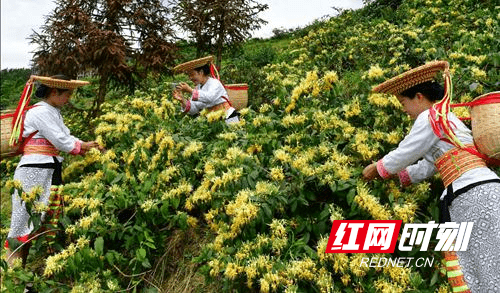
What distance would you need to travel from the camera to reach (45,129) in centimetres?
299

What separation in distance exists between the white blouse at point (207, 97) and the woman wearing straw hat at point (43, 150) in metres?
1.02

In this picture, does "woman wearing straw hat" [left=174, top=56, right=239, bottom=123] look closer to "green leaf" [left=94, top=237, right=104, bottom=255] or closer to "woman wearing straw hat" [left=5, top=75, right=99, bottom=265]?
"woman wearing straw hat" [left=5, top=75, right=99, bottom=265]

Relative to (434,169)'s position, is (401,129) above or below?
above

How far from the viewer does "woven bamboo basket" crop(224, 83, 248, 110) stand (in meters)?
4.27

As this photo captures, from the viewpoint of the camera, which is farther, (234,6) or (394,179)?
(234,6)

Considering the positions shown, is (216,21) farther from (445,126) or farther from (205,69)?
(445,126)

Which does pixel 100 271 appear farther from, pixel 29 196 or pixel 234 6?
pixel 234 6

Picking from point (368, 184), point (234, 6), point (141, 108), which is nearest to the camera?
point (368, 184)

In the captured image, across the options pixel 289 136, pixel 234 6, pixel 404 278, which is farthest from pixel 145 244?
pixel 234 6

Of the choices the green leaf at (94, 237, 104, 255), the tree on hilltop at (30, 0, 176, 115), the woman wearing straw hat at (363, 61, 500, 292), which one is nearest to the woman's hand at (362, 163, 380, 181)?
the woman wearing straw hat at (363, 61, 500, 292)

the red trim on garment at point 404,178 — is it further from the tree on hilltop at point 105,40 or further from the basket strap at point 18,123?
the tree on hilltop at point 105,40

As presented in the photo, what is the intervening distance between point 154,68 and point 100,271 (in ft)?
12.4

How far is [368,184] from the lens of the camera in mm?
2371

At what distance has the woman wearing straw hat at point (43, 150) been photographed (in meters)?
2.96
